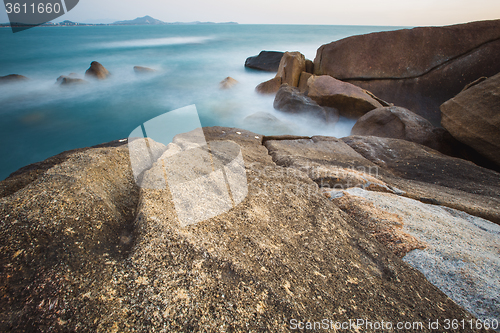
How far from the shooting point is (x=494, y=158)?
394 cm

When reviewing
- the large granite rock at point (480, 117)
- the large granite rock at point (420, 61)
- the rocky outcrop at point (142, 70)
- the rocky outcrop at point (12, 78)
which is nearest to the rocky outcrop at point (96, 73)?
the rocky outcrop at point (142, 70)

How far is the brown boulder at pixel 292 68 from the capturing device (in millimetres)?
8078

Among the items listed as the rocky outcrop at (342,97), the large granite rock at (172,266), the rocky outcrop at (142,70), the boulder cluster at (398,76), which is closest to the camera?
the large granite rock at (172,266)

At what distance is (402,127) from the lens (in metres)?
4.83

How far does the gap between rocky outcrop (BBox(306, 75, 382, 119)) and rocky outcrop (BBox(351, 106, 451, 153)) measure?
96 centimetres

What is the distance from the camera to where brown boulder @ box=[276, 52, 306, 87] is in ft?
26.5

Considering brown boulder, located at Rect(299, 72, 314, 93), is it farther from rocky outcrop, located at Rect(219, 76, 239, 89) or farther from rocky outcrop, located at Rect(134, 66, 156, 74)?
rocky outcrop, located at Rect(134, 66, 156, 74)

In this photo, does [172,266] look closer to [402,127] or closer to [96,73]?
[402,127]

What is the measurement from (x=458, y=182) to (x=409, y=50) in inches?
224

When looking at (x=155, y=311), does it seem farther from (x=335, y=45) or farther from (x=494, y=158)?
(x=335, y=45)

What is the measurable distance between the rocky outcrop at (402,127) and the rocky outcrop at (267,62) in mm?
9709

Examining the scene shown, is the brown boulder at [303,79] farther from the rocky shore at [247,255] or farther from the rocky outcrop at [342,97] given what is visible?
the rocky shore at [247,255]

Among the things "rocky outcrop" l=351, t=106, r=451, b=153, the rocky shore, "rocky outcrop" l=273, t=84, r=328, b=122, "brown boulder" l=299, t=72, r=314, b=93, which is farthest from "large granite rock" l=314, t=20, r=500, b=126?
the rocky shore

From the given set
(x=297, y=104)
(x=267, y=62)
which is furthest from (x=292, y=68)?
(x=267, y=62)
